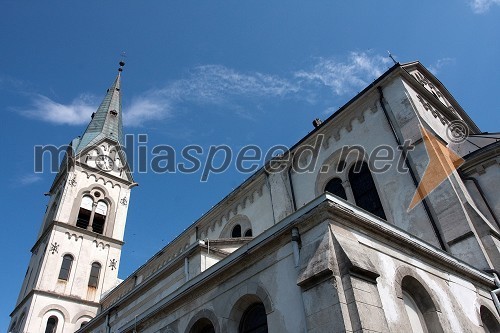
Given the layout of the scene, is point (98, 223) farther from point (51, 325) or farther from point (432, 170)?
point (432, 170)

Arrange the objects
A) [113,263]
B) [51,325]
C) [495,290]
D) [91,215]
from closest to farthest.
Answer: [495,290] < [51,325] < [113,263] < [91,215]

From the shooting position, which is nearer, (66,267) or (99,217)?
(66,267)

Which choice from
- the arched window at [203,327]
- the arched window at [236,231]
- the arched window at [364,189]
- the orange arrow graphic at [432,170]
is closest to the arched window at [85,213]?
the arched window at [236,231]

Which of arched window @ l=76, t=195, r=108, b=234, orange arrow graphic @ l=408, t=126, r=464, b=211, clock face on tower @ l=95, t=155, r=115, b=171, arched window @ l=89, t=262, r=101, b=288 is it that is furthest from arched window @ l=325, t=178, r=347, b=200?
clock face on tower @ l=95, t=155, r=115, b=171

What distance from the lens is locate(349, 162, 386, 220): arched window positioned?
13.5 metres

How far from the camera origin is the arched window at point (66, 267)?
86.3 ft

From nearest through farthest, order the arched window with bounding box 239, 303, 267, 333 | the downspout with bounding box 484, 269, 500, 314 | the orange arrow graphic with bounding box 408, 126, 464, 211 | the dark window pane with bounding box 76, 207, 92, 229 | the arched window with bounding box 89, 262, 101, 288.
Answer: the arched window with bounding box 239, 303, 267, 333 < the downspout with bounding box 484, 269, 500, 314 < the orange arrow graphic with bounding box 408, 126, 464, 211 < the arched window with bounding box 89, 262, 101, 288 < the dark window pane with bounding box 76, 207, 92, 229

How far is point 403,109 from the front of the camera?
45.5 ft

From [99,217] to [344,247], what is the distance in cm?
2740

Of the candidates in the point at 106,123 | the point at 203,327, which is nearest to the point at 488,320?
the point at 203,327

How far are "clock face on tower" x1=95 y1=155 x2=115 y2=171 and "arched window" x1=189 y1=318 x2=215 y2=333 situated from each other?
25.5 meters

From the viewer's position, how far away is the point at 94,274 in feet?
91.0

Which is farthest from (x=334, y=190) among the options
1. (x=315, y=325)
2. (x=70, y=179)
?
(x=70, y=179)

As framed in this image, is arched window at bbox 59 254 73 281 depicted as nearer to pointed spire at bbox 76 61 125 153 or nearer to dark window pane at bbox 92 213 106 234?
dark window pane at bbox 92 213 106 234
